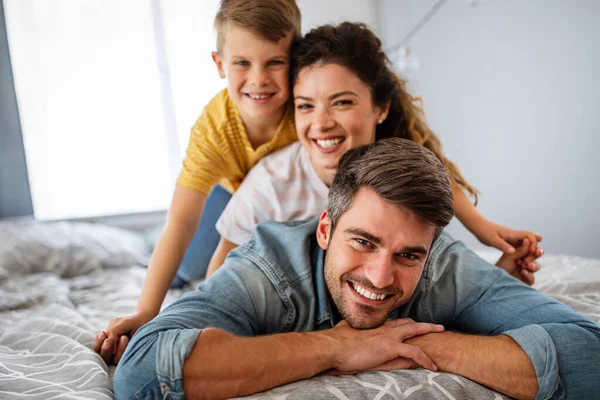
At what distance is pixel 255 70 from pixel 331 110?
0.26m

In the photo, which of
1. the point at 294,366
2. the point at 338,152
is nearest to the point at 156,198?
the point at 338,152

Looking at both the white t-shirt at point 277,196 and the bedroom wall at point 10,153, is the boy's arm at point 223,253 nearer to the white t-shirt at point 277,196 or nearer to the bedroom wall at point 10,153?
the white t-shirt at point 277,196

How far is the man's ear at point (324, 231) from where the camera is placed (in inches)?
47.6

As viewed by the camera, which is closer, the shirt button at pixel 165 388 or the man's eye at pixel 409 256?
the shirt button at pixel 165 388

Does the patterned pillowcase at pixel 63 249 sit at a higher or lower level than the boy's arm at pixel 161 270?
lower

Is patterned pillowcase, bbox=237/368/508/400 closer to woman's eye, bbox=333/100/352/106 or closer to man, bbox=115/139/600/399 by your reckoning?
man, bbox=115/139/600/399

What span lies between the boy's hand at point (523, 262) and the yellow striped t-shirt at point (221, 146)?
0.79 meters

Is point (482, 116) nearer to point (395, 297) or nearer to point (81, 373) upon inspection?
point (395, 297)

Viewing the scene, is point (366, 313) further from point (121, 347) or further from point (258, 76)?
point (258, 76)

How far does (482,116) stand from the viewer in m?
3.30

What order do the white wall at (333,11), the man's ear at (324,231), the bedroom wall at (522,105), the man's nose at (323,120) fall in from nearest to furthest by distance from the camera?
the man's ear at (324,231)
the man's nose at (323,120)
the bedroom wall at (522,105)
the white wall at (333,11)

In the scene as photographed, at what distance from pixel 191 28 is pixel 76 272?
1872 millimetres

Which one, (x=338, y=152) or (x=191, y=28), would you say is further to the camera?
(x=191, y=28)

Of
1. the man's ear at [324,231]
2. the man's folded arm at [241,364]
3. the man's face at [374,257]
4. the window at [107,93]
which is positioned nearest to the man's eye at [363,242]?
the man's face at [374,257]
